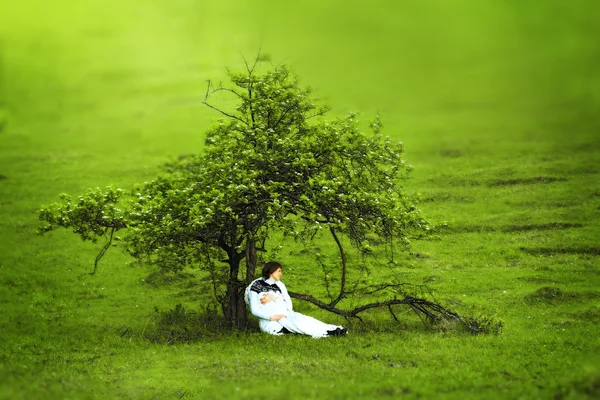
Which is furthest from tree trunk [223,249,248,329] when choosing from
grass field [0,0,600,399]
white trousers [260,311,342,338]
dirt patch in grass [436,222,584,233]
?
dirt patch in grass [436,222,584,233]

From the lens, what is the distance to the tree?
863 inches

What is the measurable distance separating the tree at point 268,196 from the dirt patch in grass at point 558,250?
1514 cm

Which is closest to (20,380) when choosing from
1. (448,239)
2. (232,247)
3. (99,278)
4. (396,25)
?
(232,247)

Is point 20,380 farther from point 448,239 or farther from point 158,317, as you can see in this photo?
point 448,239

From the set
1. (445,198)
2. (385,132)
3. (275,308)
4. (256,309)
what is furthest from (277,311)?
(385,132)

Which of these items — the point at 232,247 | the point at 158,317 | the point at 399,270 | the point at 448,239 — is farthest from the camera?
the point at 448,239

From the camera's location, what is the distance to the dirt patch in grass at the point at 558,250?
36.0m

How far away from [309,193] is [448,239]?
746 inches

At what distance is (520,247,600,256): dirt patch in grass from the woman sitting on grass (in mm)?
18411

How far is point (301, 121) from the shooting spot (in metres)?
23.7

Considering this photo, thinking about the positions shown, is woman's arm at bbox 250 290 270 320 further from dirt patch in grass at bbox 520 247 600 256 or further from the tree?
dirt patch in grass at bbox 520 247 600 256

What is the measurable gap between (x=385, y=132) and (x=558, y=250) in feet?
95.1

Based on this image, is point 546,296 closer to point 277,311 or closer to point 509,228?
point 509,228

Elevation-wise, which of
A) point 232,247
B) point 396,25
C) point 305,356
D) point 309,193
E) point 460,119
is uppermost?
point 396,25
